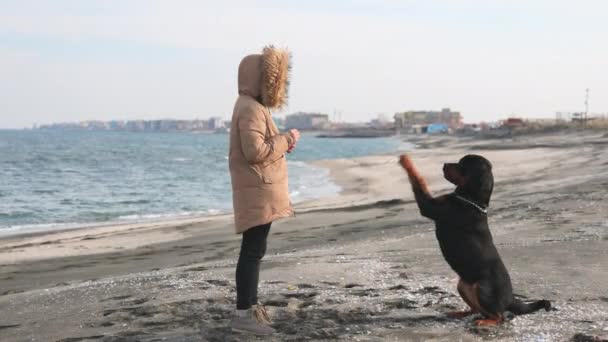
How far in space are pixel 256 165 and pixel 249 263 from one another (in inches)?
25.7

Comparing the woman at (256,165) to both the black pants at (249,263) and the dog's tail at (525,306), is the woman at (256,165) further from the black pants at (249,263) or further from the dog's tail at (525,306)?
the dog's tail at (525,306)

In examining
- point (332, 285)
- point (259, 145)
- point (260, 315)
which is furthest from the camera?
point (332, 285)

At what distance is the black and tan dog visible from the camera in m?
4.37

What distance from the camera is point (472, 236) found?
175 inches

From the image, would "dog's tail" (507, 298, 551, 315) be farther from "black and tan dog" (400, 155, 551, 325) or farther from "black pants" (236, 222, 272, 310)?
"black pants" (236, 222, 272, 310)

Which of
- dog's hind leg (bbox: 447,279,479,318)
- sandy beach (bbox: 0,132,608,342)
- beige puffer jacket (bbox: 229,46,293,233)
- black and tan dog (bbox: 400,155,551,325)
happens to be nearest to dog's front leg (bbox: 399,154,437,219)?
black and tan dog (bbox: 400,155,551,325)

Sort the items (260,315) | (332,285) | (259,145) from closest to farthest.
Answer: (259,145) → (260,315) → (332,285)

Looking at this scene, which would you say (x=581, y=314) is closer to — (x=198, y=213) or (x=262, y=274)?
(x=262, y=274)

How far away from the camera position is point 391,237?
901 centimetres

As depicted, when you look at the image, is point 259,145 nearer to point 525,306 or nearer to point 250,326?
point 250,326

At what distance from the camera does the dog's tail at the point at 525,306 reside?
448 cm

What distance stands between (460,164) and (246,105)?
1522 mm

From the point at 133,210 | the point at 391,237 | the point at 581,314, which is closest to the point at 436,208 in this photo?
the point at 581,314

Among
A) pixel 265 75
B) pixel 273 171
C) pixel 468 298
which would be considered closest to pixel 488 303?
pixel 468 298
